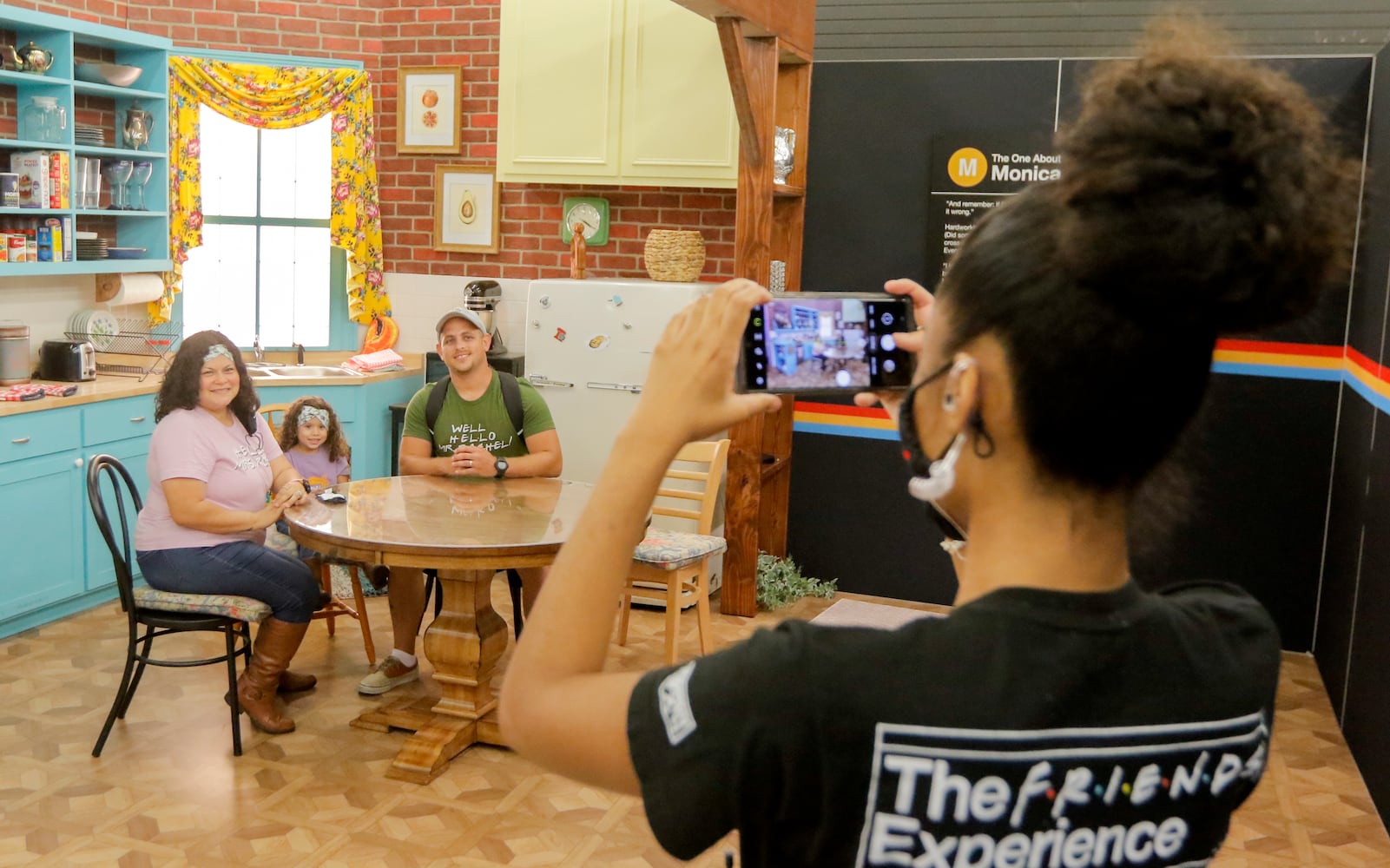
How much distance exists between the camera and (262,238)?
6238 mm

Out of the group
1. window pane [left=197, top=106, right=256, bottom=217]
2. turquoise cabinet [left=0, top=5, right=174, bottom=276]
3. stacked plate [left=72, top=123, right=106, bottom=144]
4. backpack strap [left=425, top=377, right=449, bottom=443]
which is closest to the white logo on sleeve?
backpack strap [left=425, top=377, right=449, bottom=443]

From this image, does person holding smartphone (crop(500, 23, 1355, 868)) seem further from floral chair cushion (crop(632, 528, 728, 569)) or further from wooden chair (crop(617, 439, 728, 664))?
floral chair cushion (crop(632, 528, 728, 569))

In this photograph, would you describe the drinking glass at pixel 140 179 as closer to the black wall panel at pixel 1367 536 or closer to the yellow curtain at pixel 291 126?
the yellow curtain at pixel 291 126

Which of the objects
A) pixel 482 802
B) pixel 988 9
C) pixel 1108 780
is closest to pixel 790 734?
pixel 1108 780

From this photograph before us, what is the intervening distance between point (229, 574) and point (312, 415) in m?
0.85

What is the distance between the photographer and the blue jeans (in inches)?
140

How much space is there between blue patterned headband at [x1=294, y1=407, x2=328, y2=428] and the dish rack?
1.27 m

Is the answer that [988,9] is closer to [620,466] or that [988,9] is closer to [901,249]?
[901,249]

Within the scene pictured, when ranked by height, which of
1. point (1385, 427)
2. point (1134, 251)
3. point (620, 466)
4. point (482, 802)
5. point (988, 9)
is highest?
point (988, 9)

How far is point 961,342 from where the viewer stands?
0.75 metres

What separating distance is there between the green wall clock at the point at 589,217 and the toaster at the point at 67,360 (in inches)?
86.7

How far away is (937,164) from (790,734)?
15.5ft

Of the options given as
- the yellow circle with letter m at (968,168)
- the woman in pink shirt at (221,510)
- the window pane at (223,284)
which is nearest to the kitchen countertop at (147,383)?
the window pane at (223,284)

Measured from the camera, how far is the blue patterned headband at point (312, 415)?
14.0ft
